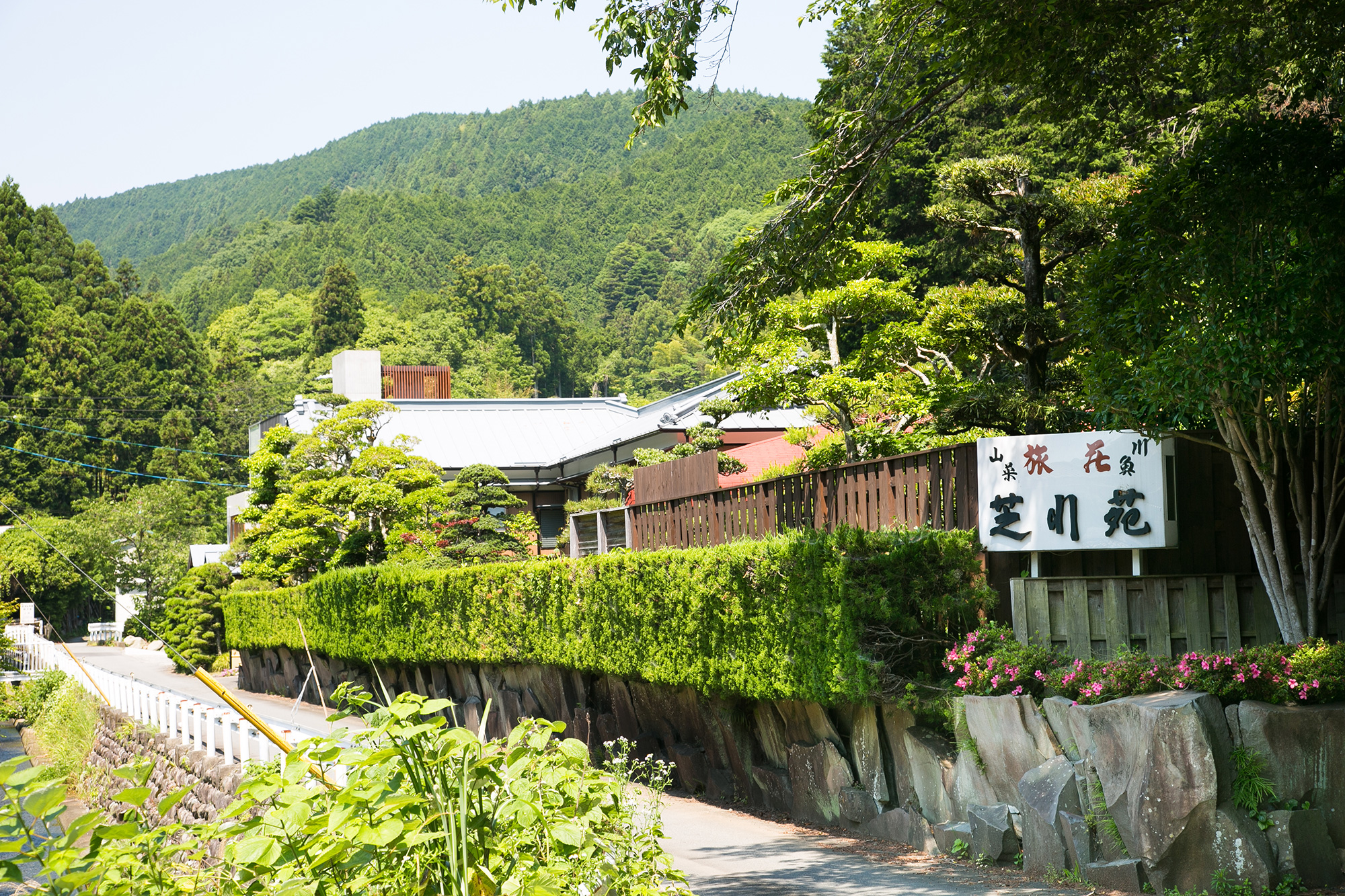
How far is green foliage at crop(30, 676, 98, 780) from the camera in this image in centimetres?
2227

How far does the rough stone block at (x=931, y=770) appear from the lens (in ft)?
30.9

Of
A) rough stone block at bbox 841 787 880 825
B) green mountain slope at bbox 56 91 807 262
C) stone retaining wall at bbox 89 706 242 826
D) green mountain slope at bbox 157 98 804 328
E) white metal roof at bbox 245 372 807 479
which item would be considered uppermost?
green mountain slope at bbox 56 91 807 262

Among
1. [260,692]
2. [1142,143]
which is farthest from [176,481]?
[1142,143]

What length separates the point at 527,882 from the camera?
330 cm

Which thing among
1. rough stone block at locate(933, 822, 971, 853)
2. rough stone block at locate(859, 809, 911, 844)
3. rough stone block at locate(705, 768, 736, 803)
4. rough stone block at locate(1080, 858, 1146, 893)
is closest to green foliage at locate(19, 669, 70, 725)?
rough stone block at locate(705, 768, 736, 803)

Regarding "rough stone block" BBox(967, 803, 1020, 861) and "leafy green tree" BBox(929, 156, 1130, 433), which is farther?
"leafy green tree" BBox(929, 156, 1130, 433)

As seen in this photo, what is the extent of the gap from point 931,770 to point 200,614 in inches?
1320

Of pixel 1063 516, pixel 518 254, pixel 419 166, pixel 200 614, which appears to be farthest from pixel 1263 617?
pixel 419 166

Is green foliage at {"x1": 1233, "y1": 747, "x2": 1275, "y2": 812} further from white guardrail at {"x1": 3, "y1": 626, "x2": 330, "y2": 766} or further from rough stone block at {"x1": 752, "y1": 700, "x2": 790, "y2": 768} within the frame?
white guardrail at {"x1": 3, "y1": 626, "x2": 330, "y2": 766}

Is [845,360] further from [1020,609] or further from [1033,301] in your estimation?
[1020,609]

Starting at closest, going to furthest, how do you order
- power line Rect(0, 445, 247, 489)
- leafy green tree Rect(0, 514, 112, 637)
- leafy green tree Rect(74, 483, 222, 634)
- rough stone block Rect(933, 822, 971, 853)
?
rough stone block Rect(933, 822, 971, 853)
leafy green tree Rect(0, 514, 112, 637)
leafy green tree Rect(74, 483, 222, 634)
power line Rect(0, 445, 247, 489)

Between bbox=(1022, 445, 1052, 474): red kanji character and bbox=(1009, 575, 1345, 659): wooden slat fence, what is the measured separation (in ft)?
3.04

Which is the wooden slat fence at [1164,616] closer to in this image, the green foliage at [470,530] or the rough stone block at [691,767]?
the rough stone block at [691,767]

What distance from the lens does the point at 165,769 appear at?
53.4ft
